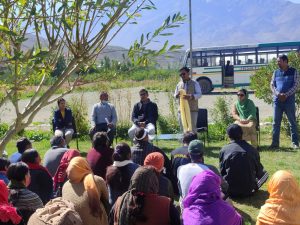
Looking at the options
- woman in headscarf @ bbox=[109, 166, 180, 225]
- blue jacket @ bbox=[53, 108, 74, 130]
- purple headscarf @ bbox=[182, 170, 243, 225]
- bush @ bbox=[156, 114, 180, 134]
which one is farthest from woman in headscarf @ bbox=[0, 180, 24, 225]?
bush @ bbox=[156, 114, 180, 134]

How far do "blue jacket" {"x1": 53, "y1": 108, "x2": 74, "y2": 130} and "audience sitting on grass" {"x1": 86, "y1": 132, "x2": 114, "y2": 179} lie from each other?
12.9 ft

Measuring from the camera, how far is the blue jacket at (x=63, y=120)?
9961 mm

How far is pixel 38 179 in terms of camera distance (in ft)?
17.1

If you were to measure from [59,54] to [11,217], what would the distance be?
1530mm

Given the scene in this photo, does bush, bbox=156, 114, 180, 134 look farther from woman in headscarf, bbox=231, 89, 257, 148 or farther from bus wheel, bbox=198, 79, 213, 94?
bus wheel, bbox=198, 79, 213, 94

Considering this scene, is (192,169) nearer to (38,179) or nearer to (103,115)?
(38,179)

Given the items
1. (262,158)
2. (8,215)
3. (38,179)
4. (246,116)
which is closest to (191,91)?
(246,116)

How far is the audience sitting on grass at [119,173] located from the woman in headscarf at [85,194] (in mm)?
607

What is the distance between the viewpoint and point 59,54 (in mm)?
2701

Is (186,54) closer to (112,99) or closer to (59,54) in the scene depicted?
(112,99)

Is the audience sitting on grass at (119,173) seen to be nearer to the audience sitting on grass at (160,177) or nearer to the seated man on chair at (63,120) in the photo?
the audience sitting on grass at (160,177)

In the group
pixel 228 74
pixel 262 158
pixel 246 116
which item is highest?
pixel 228 74

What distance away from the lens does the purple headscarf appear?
381cm

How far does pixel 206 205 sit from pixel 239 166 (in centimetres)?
260
